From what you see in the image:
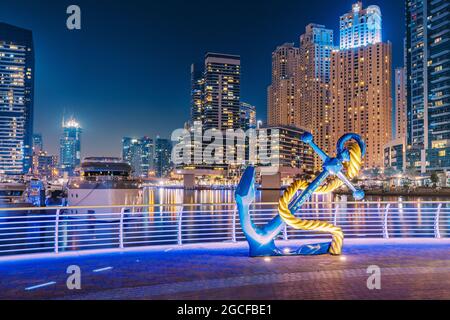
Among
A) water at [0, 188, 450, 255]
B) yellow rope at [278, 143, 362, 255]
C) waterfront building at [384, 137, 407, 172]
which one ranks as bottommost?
water at [0, 188, 450, 255]

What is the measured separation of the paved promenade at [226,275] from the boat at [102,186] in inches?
1457

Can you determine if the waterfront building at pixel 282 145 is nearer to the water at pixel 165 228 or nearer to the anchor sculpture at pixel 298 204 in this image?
the water at pixel 165 228

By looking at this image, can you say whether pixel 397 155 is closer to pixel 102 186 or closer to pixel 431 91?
pixel 431 91

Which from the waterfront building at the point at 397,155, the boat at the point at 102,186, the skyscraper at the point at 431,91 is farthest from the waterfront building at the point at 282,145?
the boat at the point at 102,186

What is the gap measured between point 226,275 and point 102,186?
1679 inches

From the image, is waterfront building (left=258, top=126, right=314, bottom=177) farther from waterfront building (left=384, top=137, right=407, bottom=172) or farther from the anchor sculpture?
the anchor sculpture

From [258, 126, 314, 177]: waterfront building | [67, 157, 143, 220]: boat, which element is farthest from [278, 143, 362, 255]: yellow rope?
[258, 126, 314, 177]: waterfront building

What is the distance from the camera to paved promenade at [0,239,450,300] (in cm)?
710

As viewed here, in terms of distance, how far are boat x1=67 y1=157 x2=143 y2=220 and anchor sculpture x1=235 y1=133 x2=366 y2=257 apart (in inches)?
1485

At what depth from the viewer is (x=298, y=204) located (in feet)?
35.3

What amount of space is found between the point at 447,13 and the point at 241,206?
135 m

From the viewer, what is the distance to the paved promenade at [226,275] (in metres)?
7.10

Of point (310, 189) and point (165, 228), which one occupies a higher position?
point (310, 189)

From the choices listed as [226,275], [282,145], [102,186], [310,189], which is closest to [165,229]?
[102,186]
